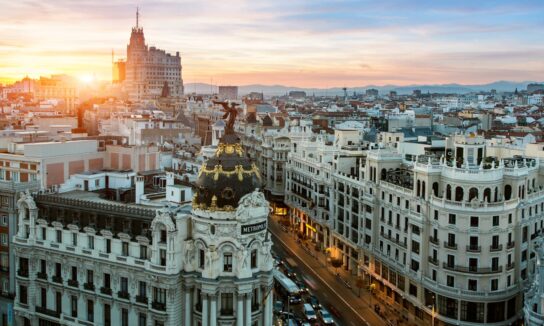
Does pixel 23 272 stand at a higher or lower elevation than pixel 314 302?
higher

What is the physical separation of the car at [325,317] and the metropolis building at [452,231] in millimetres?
12635

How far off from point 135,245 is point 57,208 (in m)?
13.7

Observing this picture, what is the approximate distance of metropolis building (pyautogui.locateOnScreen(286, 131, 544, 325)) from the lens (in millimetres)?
89312

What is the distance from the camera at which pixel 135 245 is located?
75.8 m

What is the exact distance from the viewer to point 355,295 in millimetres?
108938

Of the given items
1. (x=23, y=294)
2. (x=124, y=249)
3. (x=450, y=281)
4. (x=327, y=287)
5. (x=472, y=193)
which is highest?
(x=472, y=193)

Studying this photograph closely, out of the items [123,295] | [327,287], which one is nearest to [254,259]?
[123,295]

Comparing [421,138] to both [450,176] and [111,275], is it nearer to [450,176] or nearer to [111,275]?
[450,176]

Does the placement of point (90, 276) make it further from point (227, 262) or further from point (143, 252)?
point (227, 262)

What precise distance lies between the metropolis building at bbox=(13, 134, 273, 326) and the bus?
25.3m

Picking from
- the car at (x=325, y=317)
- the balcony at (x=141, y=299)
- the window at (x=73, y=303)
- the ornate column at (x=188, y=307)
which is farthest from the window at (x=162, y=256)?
the car at (x=325, y=317)

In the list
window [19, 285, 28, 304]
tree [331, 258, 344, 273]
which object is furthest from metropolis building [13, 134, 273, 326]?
tree [331, 258, 344, 273]

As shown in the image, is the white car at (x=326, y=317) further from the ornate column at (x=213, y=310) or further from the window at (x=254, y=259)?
the ornate column at (x=213, y=310)

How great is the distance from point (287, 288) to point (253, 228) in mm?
31514
